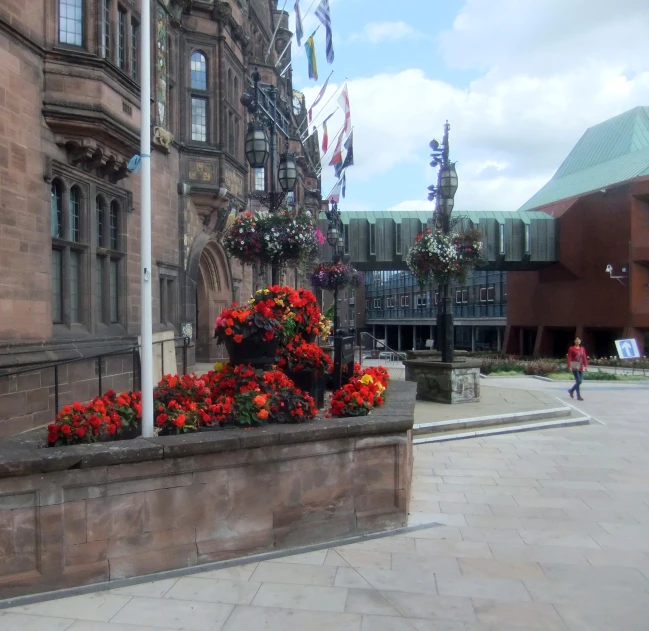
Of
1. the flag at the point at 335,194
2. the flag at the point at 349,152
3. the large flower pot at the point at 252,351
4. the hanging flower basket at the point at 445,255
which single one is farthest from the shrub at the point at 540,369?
the large flower pot at the point at 252,351

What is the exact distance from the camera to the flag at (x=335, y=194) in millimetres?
24095

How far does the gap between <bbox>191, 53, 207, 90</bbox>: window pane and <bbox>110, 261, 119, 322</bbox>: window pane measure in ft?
20.9

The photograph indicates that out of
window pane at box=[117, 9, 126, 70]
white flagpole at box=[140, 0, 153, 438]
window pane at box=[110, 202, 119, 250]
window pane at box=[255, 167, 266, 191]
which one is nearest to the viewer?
white flagpole at box=[140, 0, 153, 438]

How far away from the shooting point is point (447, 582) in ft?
15.6

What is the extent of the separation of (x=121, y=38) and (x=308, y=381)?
339 inches

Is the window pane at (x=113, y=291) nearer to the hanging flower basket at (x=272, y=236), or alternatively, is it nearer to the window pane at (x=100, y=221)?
the window pane at (x=100, y=221)

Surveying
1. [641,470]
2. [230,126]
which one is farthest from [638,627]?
[230,126]

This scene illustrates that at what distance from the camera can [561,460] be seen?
9.41 m

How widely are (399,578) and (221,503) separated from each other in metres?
1.45

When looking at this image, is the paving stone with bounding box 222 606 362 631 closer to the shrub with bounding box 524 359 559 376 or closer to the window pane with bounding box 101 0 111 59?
the window pane with bounding box 101 0 111 59

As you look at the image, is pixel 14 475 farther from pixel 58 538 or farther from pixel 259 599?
pixel 259 599

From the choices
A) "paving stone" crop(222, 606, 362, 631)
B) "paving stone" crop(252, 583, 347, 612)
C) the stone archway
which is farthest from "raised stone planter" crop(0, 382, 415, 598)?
the stone archway

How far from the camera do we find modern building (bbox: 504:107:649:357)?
34.8 metres

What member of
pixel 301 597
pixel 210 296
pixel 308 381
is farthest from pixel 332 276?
pixel 301 597
